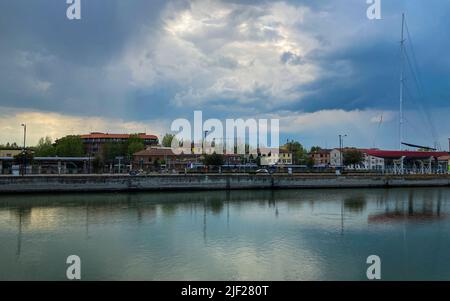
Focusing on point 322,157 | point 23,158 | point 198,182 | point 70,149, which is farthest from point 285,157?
point 23,158

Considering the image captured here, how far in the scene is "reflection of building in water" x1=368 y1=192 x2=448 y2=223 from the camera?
87.8ft

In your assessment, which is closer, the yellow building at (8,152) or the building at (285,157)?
the yellow building at (8,152)

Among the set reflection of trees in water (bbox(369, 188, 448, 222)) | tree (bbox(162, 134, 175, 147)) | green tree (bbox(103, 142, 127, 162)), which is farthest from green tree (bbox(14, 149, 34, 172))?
tree (bbox(162, 134, 175, 147))

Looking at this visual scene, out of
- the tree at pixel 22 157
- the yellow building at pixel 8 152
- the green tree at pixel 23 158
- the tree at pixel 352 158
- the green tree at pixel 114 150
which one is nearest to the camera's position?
the green tree at pixel 23 158

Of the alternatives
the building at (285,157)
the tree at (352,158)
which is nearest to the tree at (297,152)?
the building at (285,157)

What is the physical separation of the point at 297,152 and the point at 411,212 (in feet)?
287

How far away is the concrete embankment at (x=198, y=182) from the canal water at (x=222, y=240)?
21.8 ft

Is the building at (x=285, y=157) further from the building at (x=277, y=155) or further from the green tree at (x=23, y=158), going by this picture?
the green tree at (x=23, y=158)

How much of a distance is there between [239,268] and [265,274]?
1.13 meters

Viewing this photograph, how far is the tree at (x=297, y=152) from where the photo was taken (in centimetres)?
10962

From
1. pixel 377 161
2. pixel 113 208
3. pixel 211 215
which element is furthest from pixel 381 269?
pixel 377 161

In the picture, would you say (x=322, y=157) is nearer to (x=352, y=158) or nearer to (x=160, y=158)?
(x=352, y=158)
